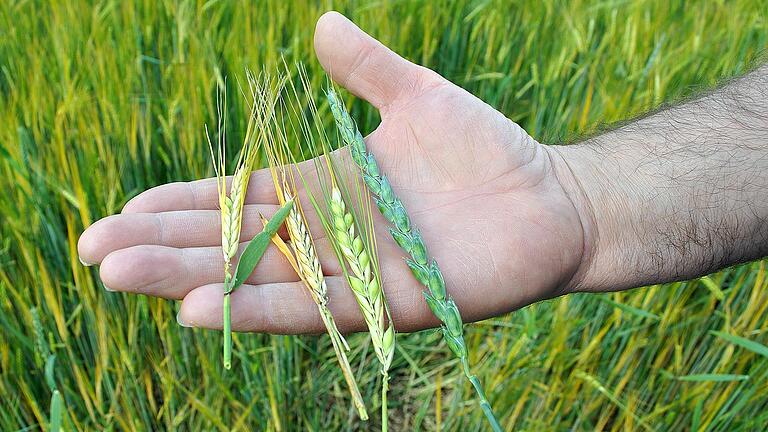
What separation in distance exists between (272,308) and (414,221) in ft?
0.86

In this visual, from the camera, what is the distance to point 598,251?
1190 millimetres

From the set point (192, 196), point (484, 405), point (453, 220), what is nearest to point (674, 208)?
point (453, 220)

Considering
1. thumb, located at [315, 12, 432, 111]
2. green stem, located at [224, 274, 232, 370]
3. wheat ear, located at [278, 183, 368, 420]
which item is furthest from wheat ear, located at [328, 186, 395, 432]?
thumb, located at [315, 12, 432, 111]

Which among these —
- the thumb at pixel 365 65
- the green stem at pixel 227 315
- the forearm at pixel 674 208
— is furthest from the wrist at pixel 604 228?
the green stem at pixel 227 315

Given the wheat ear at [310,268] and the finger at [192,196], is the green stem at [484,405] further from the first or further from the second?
the finger at [192,196]

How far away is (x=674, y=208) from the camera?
120cm

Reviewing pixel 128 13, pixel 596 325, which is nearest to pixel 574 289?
pixel 596 325

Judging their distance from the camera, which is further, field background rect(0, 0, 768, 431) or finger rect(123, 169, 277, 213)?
field background rect(0, 0, 768, 431)

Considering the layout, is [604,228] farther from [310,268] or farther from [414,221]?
[310,268]

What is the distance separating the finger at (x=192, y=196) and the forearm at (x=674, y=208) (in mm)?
456

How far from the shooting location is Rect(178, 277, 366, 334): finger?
3.02 ft

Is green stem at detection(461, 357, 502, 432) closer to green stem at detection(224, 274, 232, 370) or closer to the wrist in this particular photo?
green stem at detection(224, 274, 232, 370)

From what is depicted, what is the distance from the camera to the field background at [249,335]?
1.27 metres

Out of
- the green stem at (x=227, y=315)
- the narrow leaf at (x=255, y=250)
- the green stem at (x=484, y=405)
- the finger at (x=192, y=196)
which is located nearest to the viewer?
the green stem at (x=484, y=405)
